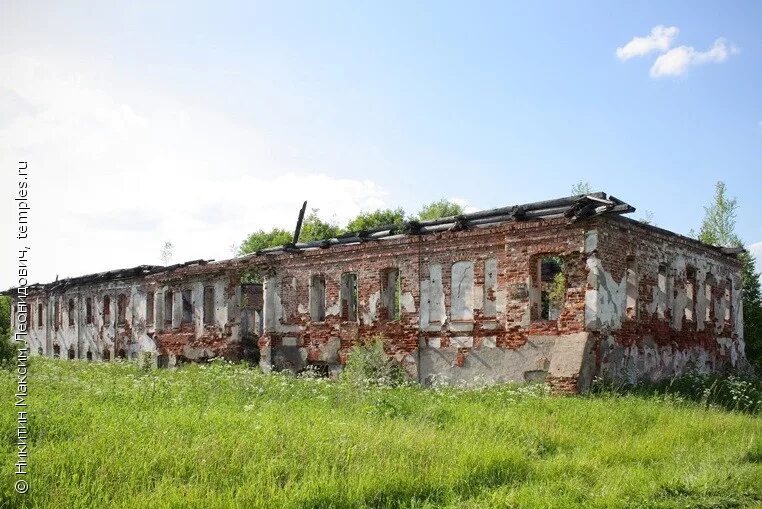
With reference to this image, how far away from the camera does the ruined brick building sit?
14586mm

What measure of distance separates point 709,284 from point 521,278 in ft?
26.6

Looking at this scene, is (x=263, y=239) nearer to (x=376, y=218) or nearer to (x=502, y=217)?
(x=376, y=218)

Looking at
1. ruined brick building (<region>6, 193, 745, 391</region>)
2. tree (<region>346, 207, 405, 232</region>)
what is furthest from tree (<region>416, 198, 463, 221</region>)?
ruined brick building (<region>6, 193, 745, 391</region>)

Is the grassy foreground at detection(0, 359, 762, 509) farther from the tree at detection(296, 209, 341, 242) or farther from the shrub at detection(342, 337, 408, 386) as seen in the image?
the tree at detection(296, 209, 341, 242)

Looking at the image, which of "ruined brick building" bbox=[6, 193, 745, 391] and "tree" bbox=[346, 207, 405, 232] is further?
"tree" bbox=[346, 207, 405, 232]

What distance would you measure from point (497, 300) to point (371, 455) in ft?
30.1

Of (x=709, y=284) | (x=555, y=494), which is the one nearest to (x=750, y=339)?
(x=709, y=284)

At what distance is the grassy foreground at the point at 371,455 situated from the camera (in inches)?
243

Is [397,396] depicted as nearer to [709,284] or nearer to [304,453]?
[304,453]

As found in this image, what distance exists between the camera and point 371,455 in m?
7.30

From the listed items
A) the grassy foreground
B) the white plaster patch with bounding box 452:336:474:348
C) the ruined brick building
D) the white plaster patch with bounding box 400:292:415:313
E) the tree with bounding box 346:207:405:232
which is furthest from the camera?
the tree with bounding box 346:207:405:232

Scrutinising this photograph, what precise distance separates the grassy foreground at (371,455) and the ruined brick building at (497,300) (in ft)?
12.6

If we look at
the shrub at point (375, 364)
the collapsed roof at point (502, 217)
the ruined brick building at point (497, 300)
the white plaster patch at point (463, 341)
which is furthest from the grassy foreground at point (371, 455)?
the shrub at point (375, 364)

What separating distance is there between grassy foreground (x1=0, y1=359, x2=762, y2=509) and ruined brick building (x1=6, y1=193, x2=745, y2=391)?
151 inches
